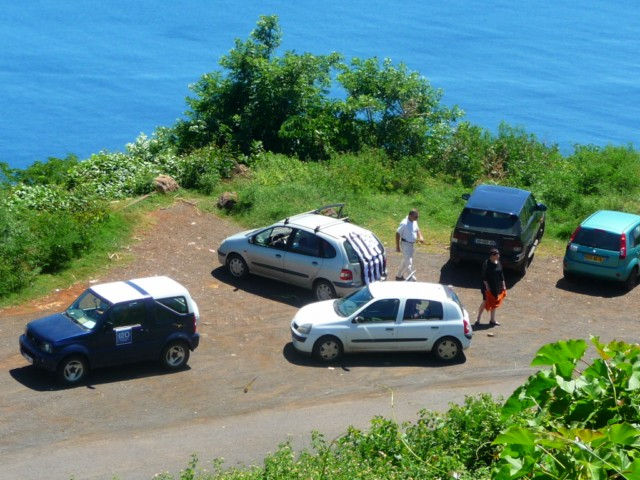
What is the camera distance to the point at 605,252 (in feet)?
69.5

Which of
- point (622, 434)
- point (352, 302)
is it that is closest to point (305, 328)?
point (352, 302)

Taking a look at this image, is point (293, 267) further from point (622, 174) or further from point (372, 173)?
point (622, 174)

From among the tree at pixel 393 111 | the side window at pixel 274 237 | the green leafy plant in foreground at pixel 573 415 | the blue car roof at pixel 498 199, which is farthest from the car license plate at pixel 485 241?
the green leafy plant in foreground at pixel 573 415

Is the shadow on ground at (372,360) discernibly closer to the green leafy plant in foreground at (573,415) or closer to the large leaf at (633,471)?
the green leafy plant in foreground at (573,415)

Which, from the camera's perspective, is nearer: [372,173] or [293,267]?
[293,267]

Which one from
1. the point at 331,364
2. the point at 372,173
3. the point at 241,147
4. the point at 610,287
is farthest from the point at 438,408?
the point at 241,147

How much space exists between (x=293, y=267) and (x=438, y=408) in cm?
527

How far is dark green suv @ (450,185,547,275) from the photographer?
69.1 feet

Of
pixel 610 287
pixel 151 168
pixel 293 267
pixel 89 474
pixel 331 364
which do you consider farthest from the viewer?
pixel 151 168

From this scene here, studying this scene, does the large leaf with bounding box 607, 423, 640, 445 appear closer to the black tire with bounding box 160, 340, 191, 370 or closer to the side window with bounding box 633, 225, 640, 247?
the black tire with bounding box 160, 340, 191, 370

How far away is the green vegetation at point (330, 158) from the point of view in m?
24.9

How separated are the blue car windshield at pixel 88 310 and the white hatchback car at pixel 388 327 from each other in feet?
11.1

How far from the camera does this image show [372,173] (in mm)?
27312

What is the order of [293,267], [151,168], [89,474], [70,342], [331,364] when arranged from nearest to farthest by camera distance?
[89,474] < [70,342] < [331,364] < [293,267] < [151,168]
